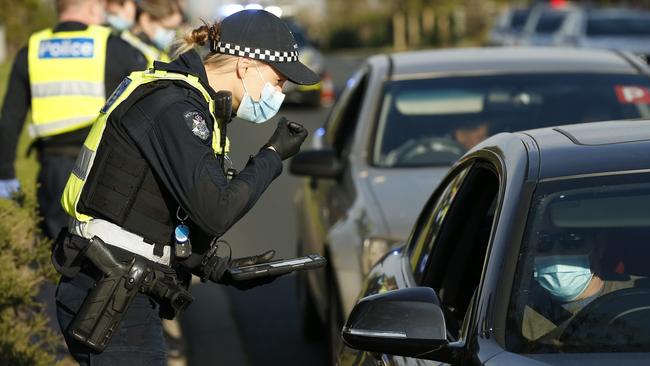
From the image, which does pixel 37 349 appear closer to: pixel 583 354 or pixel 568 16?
pixel 583 354

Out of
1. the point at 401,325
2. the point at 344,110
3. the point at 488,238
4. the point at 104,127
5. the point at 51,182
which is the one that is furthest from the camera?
the point at 344,110

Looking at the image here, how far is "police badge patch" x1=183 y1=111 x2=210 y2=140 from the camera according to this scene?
12.5 feet

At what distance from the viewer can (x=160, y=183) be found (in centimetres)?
390

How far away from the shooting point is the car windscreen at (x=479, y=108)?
7098 mm

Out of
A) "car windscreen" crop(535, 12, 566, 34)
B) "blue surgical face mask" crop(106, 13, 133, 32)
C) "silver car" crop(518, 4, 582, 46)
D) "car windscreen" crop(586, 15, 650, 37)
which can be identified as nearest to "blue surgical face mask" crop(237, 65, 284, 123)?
"blue surgical face mask" crop(106, 13, 133, 32)

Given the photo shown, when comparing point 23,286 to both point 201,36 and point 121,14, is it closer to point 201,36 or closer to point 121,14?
point 201,36

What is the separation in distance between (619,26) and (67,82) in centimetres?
2078

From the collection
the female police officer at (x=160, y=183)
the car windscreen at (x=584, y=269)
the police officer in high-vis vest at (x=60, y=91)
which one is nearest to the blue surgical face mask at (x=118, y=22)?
the police officer in high-vis vest at (x=60, y=91)

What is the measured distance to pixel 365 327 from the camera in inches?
139

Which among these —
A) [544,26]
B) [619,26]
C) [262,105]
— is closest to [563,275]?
[262,105]

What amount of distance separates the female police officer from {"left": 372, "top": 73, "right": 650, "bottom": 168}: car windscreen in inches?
117

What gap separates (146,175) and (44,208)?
10.0ft

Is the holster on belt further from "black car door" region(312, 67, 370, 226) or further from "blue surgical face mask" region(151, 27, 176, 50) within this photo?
"blue surgical face mask" region(151, 27, 176, 50)

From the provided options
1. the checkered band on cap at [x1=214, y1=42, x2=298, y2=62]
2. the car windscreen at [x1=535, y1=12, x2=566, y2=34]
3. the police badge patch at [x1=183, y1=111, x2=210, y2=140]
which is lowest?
the car windscreen at [x1=535, y1=12, x2=566, y2=34]
